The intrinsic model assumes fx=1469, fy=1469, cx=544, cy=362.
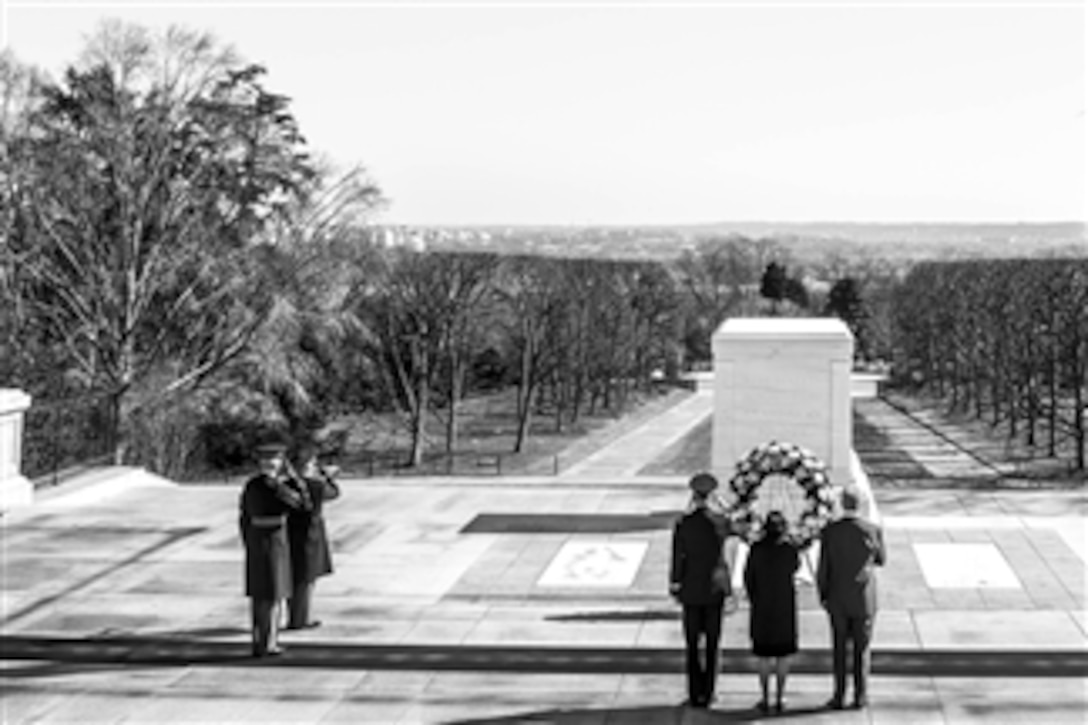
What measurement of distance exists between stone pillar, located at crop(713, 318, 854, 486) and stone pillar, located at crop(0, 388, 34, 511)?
7768 mm

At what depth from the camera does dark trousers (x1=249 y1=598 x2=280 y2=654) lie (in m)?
9.55

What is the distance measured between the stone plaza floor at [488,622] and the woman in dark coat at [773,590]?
0.47 m

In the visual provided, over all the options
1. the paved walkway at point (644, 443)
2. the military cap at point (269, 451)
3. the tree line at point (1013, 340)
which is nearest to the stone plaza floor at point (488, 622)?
the military cap at point (269, 451)

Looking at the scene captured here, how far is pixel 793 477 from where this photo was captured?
9.05 metres

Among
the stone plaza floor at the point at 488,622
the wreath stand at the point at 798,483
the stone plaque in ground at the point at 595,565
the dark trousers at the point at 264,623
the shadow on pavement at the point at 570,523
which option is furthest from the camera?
the shadow on pavement at the point at 570,523

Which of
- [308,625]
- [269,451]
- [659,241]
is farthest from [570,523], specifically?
[659,241]

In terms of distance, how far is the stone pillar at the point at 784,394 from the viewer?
12.8 meters

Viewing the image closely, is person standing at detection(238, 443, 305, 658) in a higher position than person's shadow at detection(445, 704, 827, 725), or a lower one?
higher

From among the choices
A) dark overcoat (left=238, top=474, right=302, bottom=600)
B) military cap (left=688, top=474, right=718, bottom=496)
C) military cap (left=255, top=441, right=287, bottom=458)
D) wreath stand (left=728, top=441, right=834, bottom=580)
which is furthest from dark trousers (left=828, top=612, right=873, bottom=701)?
military cap (left=255, top=441, right=287, bottom=458)

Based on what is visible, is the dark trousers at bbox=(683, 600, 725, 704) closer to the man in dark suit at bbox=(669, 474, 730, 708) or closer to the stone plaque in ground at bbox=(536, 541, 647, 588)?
the man in dark suit at bbox=(669, 474, 730, 708)

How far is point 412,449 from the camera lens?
44594 millimetres

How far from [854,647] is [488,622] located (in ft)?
10.5

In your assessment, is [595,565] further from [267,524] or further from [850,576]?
[850,576]

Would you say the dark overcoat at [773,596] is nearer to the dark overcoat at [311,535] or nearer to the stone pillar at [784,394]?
the dark overcoat at [311,535]
